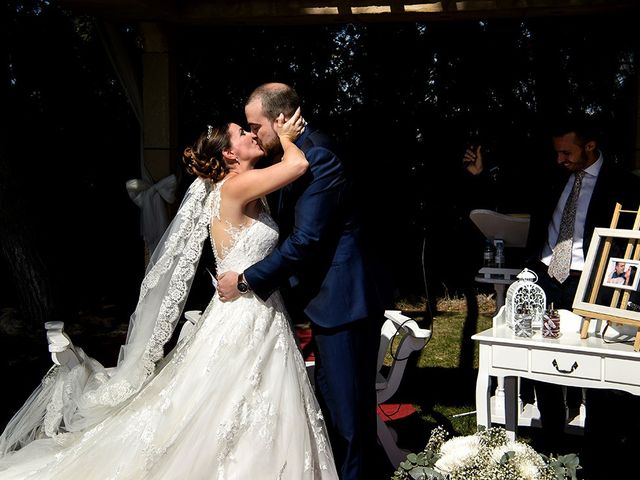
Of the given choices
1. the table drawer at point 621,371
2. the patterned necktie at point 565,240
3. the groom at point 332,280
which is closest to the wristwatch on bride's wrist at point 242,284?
the groom at point 332,280

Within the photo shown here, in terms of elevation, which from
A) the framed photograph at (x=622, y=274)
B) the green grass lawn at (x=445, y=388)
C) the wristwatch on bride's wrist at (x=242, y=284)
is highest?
the framed photograph at (x=622, y=274)

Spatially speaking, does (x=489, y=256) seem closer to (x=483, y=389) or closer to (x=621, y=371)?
(x=483, y=389)

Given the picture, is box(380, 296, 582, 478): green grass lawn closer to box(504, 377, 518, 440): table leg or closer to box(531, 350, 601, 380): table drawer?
box(504, 377, 518, 440): table leg

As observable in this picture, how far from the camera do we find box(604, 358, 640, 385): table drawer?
3193 mm

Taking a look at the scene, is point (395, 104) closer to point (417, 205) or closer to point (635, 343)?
point (417, 205)

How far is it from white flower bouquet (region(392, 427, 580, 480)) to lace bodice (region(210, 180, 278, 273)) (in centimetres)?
131

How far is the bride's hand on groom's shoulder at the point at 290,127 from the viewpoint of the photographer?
3.39 m

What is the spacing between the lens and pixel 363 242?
350 cm

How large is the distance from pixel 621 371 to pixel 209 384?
1.73 metres

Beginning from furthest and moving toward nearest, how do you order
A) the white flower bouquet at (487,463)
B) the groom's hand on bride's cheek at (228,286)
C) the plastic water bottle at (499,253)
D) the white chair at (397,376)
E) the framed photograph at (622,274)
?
the plastic water bottle at (499,253), the white chair at (397,376), the groom's hand on bride's cheek at (228,286), the framed photograph at (622,274), the white flower bouquet at (487,463)

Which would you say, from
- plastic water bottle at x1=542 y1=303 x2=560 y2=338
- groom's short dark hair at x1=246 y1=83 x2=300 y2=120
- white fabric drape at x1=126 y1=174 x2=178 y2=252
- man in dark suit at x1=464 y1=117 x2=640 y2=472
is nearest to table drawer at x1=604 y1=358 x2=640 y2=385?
plastic water bottle at x1=542 y1=303 x2=560 y2=338

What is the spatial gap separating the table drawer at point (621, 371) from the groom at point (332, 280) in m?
0.97

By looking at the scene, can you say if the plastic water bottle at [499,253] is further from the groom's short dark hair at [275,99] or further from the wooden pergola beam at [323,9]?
the groom's short dark hair at [275,99]

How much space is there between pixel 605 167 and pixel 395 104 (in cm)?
553
